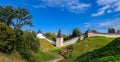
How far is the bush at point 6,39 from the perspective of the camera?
3052 cm

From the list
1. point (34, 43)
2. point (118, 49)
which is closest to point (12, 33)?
point (118, 49)

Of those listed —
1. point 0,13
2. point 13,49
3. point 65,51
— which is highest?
point 0,13

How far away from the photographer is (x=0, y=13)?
87.8 m

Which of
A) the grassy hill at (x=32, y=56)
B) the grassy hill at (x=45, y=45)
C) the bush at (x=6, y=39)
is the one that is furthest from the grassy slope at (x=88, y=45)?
the bush at (x=6, y=39)

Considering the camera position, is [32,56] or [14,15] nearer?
[32,56]

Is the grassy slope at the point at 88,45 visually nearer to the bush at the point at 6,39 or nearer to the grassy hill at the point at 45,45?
the grassy hill at the point at 45,45

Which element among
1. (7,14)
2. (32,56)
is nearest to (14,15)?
(7,14)

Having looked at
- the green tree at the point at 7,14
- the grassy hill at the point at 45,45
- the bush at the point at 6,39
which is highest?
the green tree at the point at 7,14

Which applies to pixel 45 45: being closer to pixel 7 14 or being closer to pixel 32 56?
pixel 7 14

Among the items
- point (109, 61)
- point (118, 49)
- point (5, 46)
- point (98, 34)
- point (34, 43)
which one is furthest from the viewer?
point (98, 34)

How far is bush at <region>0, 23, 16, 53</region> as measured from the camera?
100 feet

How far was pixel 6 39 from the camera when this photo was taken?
3184cm

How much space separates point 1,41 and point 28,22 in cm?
6242

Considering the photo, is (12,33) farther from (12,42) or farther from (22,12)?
(22,12)
